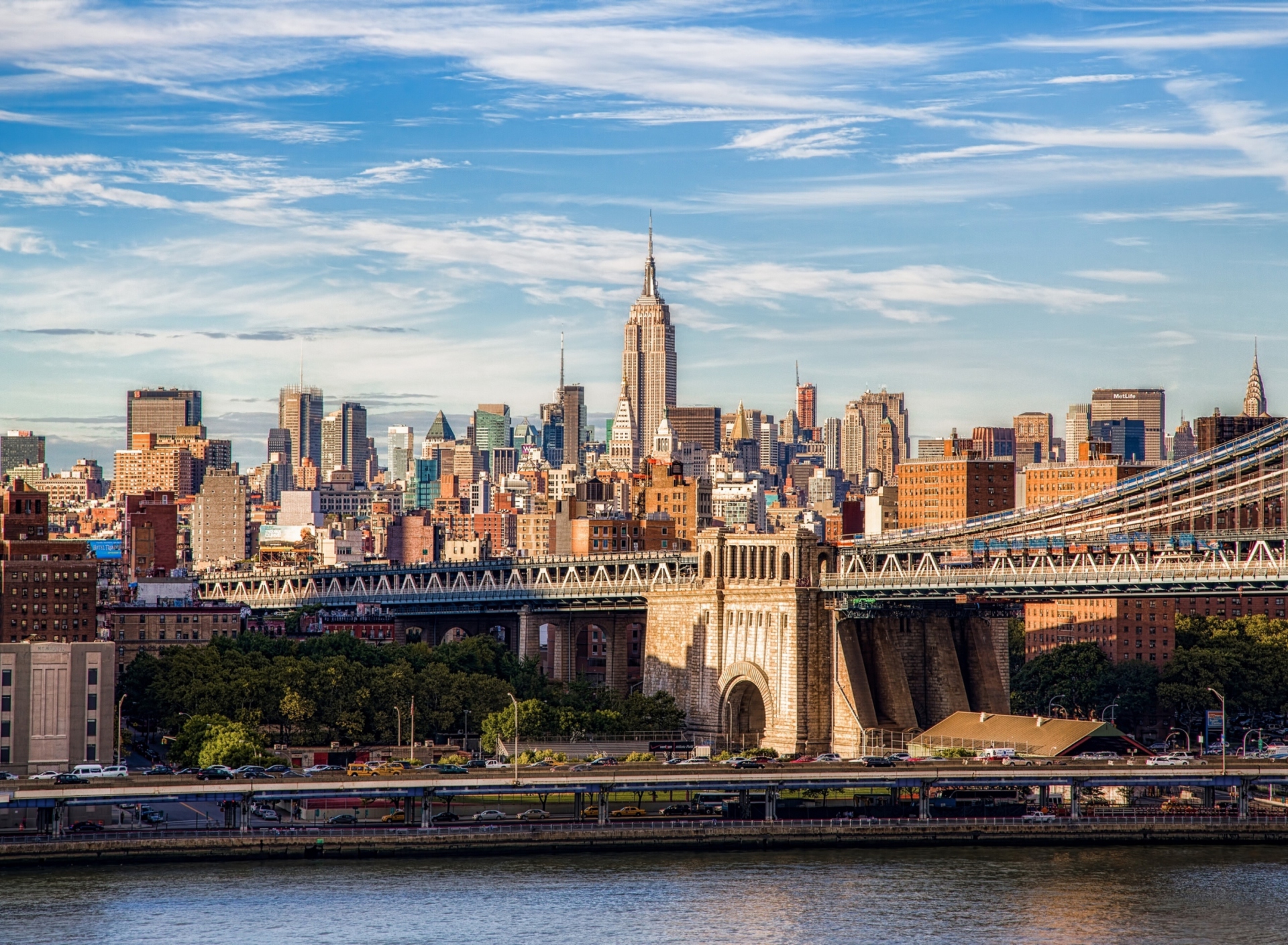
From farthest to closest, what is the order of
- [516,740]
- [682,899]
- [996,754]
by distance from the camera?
[516,740] < [996,754] < [682,899]

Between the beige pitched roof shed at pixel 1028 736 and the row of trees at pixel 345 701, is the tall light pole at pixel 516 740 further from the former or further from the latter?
the beige pitched roof shed at pixel 1028 736

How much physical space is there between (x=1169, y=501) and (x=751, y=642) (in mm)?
27090

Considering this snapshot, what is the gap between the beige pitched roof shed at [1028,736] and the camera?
410ft

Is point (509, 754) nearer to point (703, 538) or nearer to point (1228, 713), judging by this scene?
point (703, 538)

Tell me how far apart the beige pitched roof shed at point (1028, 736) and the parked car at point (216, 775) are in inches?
1655

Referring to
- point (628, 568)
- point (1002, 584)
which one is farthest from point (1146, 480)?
point (628, 568)

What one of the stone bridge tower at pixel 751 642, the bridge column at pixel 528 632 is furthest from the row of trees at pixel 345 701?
the bridge column at pixel 528 632

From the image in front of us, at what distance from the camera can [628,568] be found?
180125 millimetres

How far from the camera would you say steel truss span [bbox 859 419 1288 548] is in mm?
136375

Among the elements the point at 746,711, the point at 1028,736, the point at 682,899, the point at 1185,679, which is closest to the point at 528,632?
the point at 746,711

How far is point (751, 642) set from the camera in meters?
148

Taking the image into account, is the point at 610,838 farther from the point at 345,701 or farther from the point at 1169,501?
the point at 1169,501

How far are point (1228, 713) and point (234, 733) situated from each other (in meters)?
79.3

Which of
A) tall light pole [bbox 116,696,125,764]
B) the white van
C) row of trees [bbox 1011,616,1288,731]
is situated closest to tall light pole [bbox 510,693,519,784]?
tall light pole [bbox 116,696,125,764]
